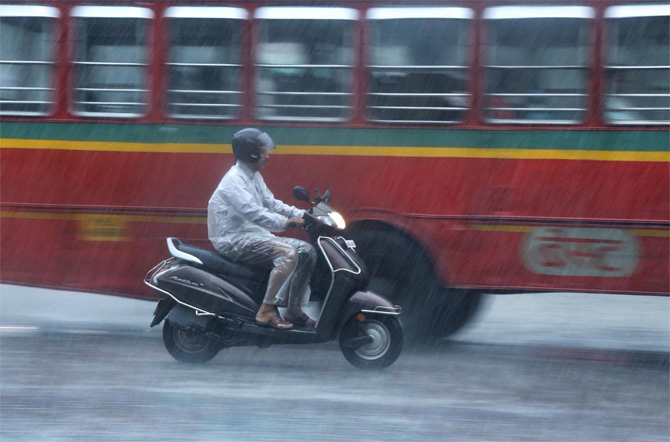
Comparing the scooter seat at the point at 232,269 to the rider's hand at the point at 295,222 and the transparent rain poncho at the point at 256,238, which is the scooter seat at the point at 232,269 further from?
the rider's hand at the point at 295,222

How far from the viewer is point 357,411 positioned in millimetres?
6250

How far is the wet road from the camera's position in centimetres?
581

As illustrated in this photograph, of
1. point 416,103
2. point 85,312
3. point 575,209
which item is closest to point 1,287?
point 85,312

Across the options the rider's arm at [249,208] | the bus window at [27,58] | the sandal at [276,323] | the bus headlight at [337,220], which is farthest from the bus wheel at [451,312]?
the bus window at [27,58]

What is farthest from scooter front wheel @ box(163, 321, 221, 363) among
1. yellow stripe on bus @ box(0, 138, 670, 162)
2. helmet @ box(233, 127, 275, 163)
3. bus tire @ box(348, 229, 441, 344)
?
yellow stripe on bus @ box(0, 138, 670, 162)

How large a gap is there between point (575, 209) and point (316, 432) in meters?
3.13

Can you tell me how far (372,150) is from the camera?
823cm

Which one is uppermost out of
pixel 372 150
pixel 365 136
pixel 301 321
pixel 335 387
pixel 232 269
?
pixel 365 136

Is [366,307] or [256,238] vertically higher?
[256,238]

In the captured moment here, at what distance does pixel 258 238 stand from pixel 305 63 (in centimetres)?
163

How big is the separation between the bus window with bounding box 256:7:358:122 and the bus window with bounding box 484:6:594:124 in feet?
3.48

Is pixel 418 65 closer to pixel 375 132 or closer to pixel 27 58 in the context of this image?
pixel 375 132

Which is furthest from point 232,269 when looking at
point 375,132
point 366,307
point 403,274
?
point 375,132

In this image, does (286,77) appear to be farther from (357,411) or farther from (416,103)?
(357,411)
